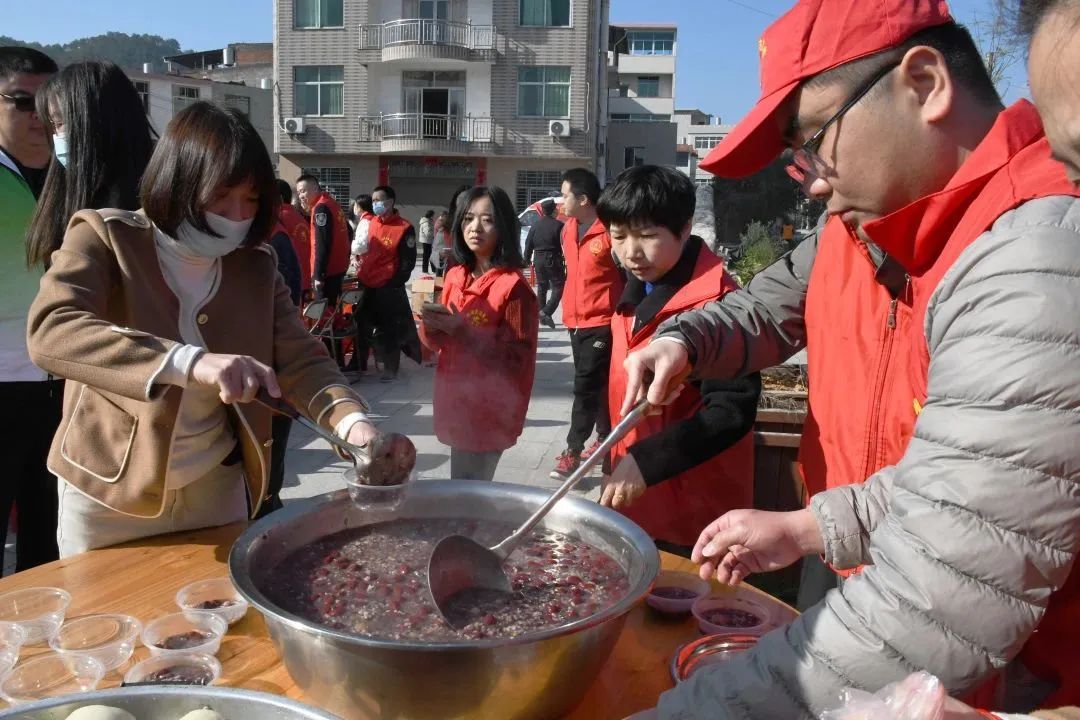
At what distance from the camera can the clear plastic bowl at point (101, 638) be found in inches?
52.1

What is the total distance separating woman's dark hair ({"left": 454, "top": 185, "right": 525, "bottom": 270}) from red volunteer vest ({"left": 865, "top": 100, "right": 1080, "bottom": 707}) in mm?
2744

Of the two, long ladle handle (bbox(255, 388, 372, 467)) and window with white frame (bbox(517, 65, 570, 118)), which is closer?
long ladle handle (bbox(255, 388, 372, 467))

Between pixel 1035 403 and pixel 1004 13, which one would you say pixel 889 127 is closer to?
pixel 1004 13

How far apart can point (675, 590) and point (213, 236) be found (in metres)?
1.35

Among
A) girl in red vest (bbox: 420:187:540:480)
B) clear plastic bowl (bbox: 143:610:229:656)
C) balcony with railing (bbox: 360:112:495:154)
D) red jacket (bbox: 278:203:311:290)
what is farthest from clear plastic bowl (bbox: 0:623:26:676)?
balcony with railing (bbox: 360:112:495:154)

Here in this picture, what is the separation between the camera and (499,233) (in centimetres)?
387

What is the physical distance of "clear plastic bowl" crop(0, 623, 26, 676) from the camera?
1.29m

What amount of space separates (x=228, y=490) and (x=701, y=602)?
123 cm

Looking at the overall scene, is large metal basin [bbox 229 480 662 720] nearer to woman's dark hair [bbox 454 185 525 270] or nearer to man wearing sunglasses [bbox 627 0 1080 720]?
man wearing sunglasses [bbox 627 0 1080 720]

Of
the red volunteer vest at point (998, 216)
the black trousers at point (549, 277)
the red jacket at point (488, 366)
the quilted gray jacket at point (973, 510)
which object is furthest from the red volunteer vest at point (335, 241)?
the quilted gray jacket at point (973, 510)

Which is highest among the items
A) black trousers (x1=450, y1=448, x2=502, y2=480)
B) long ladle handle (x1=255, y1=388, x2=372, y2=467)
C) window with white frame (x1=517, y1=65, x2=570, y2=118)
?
window with white frame (x1=517, y1=65, x2=570, y2=118)

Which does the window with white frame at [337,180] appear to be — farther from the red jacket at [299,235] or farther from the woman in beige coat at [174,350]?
the woman in beige coat at [174,350]

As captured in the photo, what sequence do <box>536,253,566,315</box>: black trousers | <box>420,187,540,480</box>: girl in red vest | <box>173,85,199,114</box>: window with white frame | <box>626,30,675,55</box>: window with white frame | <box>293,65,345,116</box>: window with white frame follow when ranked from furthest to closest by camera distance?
<box>626,30,675,55</box>: window with white frame → <box>173,85,199,114</box>: window with white frame → <box>293,65,345,116</box>: window with white frame → <box>536,253,566,315</box>: black trousers → <box>420,187,540,480</box>: girl in red vest

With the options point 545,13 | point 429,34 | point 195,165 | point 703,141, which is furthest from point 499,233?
point 703,141
